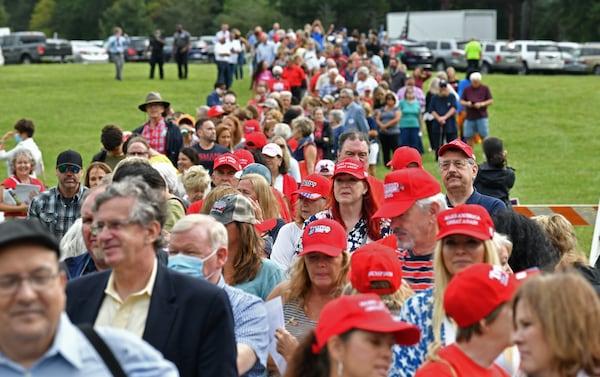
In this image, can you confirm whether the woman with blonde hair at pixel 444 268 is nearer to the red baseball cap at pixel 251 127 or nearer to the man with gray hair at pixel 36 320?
the man with gray hair at pixel 36 320

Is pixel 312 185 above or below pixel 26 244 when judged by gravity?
below

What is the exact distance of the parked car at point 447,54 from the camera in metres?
60.7

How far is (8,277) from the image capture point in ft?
11.9

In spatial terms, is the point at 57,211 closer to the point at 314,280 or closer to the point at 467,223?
the point at 314,280

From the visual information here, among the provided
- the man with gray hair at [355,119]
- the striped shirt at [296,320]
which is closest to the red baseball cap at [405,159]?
the striped shirt at [296,320]

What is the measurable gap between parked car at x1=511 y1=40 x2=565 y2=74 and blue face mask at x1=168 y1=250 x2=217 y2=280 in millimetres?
54066

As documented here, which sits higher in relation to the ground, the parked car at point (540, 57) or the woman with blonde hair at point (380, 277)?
the woman with blonde hair at point (380, 277)

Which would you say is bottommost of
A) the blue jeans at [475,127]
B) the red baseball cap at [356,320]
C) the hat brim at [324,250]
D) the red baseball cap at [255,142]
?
the blue jeans at [475,127]

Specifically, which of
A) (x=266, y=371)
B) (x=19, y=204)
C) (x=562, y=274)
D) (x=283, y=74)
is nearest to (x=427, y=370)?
(x=562, y=274)

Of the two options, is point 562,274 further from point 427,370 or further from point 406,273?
point 406,273

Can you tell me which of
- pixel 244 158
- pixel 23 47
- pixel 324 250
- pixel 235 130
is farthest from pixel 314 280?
pixel 23 47

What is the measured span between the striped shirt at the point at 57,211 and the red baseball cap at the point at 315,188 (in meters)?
2.09

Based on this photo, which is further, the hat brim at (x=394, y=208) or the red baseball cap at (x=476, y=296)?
the hat brim at (x=394, y=208)

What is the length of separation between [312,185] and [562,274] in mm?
5523
